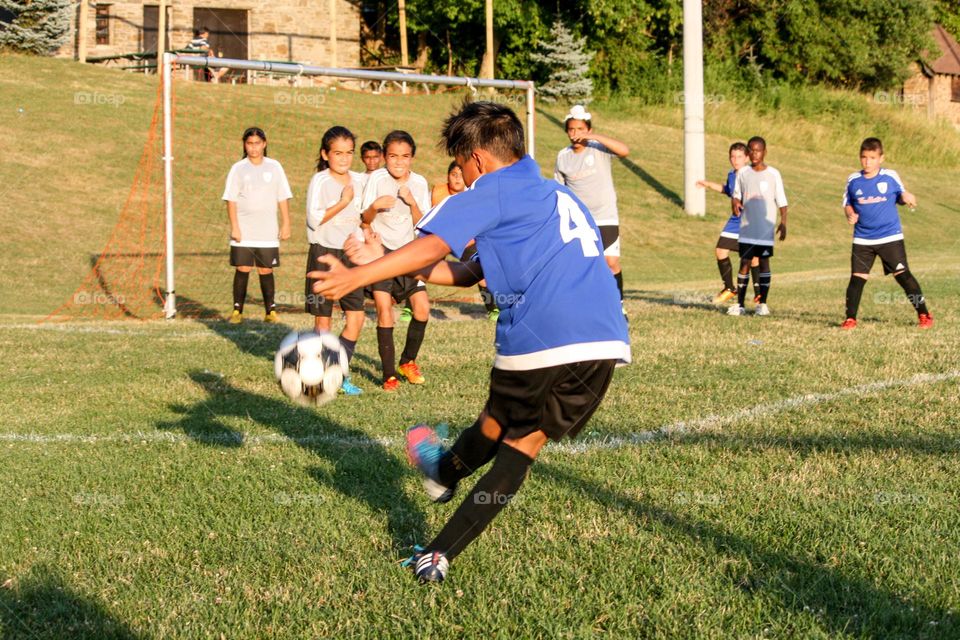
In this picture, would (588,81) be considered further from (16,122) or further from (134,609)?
(134,609)

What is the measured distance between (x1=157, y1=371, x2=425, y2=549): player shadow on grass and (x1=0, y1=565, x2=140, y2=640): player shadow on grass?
1.16 metres

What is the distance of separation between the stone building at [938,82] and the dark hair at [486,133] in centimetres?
5143

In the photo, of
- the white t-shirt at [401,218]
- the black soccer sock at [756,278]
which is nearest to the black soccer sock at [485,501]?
the white t-shirt at [401,218]

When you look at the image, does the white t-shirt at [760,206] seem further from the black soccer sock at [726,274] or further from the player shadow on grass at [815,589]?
the player shadow on grass at [815,589]

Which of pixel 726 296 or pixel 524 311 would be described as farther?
pixel 726 296

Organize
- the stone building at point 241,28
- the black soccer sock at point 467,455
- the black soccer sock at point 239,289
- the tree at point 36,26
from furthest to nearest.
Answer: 1. the stone building at point 241,28
2. the tree at point 36,26
3. the black soccer sock at point 239,289
4. the black soccer sock at point 467,455

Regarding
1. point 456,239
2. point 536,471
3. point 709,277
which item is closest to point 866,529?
point 536,471

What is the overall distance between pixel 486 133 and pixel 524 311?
68 centimetres

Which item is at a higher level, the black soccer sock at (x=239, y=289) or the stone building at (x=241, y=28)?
the stone building at (x=241, y=28)

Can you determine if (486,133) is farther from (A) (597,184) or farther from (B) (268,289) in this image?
(B) (268,289)

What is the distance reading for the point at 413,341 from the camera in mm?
8367

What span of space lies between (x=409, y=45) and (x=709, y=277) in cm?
2152

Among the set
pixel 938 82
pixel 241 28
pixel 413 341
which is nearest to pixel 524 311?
pixel 413 341

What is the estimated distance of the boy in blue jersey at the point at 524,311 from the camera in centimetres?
383
